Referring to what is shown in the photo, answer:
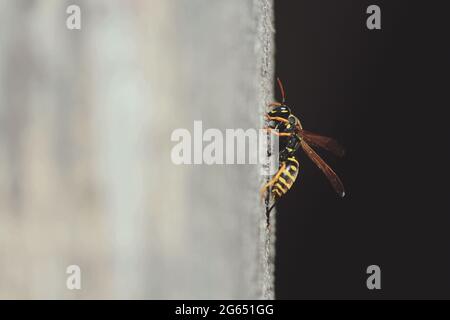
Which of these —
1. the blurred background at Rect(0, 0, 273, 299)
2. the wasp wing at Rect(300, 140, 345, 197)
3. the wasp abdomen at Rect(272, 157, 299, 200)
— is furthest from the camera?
the wasp wing at Rect(300, 140, 345, 197)

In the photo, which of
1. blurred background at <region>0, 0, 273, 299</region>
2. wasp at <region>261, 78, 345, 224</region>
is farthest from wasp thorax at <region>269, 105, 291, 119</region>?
blurred background at <region>0, 0, 273, 299</region>

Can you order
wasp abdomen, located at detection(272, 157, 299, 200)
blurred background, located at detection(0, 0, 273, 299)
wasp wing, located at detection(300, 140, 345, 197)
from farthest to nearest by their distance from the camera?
wasp wing, located at detection(300, 140, 345, 197) < wasp abdomen, located at detection(272, 157, 299, 200) < blurred background, located at detection(0, 0, 273, 299)

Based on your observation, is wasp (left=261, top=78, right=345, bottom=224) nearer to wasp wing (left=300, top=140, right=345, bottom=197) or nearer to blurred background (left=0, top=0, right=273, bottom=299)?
wasp wing (left=300, top=140, right=345, bottom=197)

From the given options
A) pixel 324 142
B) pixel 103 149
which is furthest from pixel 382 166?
pixel 103 149

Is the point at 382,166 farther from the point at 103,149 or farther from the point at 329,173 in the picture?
the point at 103,149
